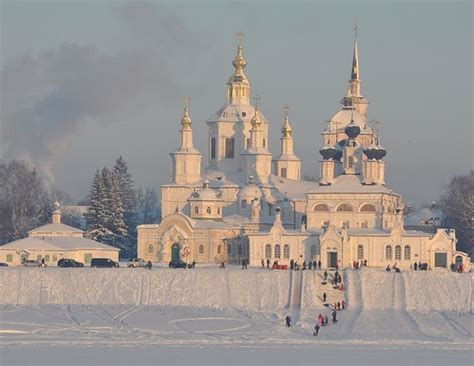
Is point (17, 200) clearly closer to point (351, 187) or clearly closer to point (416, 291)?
point (351, 187)

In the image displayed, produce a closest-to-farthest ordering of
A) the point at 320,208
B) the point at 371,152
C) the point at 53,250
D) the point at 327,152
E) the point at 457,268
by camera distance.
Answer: the point at 457,268, the point at 53,250, the point at 320,208, the point at 371,152, the point at 327,152

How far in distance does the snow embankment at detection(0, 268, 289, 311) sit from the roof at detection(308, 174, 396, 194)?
589 inches

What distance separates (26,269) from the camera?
242 ft

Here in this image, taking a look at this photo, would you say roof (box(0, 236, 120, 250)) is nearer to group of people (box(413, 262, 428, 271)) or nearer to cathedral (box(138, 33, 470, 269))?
cathedral (box(138, 33, 470, 269))

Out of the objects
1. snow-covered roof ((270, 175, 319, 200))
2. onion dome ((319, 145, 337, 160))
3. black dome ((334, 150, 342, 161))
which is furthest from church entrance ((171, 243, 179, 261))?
black dome ((334, 150, 342, 161))

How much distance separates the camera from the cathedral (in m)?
84.3

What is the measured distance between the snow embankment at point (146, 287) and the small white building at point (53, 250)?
10394mm

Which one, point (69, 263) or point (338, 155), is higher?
point (338, 155)

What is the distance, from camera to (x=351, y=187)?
3460 inches

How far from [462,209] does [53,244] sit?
24.5 m


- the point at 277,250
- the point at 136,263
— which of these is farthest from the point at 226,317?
the point at 277,250

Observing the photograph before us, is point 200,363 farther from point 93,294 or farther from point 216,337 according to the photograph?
point 93,294

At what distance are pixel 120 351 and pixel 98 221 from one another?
129ft

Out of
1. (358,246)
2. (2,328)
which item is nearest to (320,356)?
(2,328)
